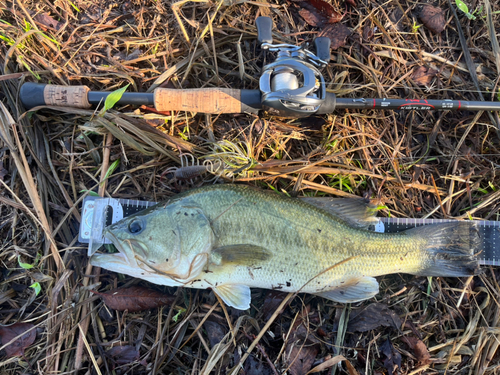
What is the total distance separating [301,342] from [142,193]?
6.70 ft

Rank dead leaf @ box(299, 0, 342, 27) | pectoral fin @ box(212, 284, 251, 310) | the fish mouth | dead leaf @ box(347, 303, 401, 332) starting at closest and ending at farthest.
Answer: the fish mouth < pectoral fin @ box(212, 284, 251, 310) < dead leaf @ box(347, 303, 401, 332) < dead leaf @ box(299, 0, 342, 27)

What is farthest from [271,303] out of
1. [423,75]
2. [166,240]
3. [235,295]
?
[423,75]

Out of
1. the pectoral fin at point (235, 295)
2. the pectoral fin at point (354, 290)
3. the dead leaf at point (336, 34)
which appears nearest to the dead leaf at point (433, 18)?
the dead leaf at point (336, 34)

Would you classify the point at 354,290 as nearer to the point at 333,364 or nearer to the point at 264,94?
the point at 333,364

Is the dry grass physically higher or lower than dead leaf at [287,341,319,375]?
higher

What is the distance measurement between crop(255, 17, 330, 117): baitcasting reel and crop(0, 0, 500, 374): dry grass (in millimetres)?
357

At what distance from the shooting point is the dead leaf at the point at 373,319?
2664 millimetres

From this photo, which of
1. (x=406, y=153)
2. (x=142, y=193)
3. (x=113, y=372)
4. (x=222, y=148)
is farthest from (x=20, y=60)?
(x=406, y=153)

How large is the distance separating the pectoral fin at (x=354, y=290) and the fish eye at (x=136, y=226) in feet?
5.59

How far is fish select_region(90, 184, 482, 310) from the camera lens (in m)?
2.26

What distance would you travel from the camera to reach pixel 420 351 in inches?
104

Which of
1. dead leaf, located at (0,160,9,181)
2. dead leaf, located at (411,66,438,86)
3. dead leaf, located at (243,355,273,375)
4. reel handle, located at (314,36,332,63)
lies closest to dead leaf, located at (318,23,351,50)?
reel handle, located at (314,36,332,63)

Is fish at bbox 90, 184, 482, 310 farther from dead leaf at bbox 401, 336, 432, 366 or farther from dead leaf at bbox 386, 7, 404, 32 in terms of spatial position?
dead leaf at bbox 386, 7, 404, 32

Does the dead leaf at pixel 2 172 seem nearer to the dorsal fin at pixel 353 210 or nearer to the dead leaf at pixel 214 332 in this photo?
the dead leaf at pixel 214 332
